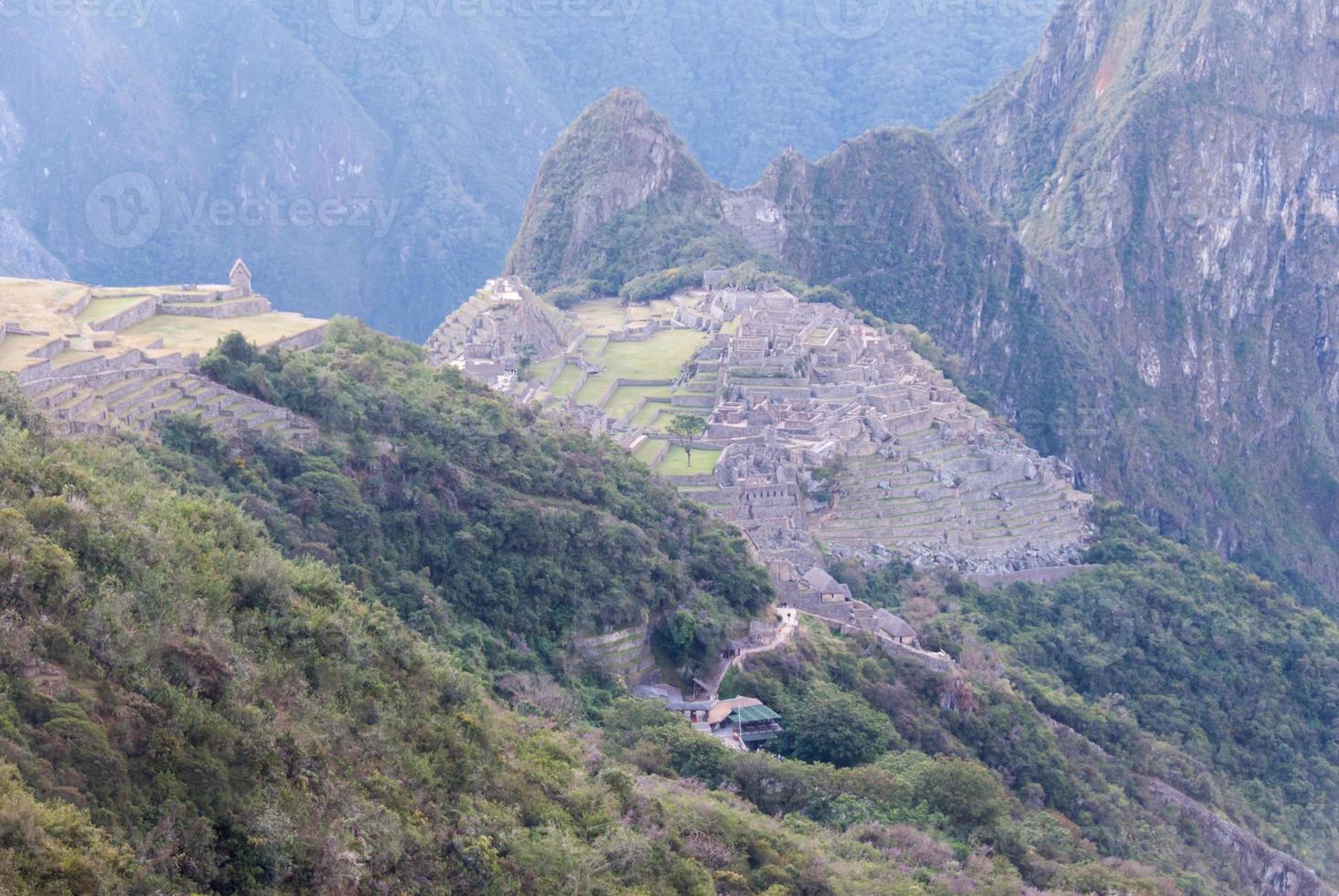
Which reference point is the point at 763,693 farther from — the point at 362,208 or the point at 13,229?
the point at 362,208

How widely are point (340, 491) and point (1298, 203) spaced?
8032cm

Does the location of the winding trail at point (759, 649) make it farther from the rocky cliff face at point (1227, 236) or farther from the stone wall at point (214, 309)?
the rocky cliff face at point (1227, 236)

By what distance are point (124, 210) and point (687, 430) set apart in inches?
2582

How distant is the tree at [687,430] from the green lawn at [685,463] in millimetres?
161

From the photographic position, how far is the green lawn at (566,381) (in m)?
46.3

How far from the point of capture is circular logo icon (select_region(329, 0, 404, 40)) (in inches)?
4953

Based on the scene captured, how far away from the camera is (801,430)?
Answer: 4500 centimetres

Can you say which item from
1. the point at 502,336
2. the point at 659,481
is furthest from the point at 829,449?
the point at 502,336

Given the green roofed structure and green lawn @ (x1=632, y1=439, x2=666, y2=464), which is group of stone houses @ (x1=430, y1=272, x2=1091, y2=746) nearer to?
green lawn @ (x1=632, y1=439, x2=666, y2=464)

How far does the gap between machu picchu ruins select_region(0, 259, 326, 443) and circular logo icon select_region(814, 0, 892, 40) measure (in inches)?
5404

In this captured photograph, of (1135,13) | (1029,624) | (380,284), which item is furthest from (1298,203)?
(1029,624)
